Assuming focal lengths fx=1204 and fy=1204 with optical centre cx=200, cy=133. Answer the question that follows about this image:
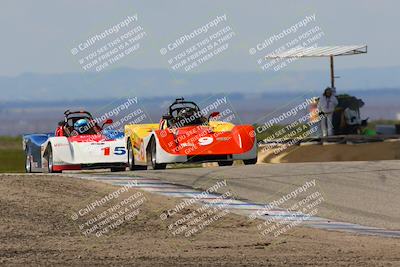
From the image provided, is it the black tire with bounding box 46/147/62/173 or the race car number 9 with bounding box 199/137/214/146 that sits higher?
the race car number 9 with bounding box 199/137/214/146

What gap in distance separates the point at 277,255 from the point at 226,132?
35.9 feet

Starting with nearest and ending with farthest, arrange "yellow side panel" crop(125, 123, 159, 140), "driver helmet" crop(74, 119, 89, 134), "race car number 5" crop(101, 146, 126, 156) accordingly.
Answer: "yellow side panel" crop(125, 123, 159, 140), "race car number 5" crop(101, 146, 126, 156), "driver helmet" crop(74, 119, 89, 134)

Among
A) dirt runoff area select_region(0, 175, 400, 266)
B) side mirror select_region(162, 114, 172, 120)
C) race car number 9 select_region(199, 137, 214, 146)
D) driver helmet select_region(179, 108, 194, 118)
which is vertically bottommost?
dirt runoff area select_region(0, 175, 400, 266)

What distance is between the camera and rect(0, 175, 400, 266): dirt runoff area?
13.4 m

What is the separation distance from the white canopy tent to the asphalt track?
864 centimetres

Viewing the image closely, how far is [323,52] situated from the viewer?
3188 cm

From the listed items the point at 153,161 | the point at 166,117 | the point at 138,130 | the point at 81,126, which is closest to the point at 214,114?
the point at 166,117

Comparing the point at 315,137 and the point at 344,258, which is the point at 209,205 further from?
the point at 315,137

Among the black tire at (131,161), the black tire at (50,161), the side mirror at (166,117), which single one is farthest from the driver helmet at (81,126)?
the side mirror at (166,117)

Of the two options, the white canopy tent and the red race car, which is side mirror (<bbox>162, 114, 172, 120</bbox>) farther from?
the white canopy tent

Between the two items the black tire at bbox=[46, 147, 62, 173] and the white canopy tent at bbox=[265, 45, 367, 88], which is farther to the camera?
the white canopy tent at bbox=[265, 45, 367, 88]

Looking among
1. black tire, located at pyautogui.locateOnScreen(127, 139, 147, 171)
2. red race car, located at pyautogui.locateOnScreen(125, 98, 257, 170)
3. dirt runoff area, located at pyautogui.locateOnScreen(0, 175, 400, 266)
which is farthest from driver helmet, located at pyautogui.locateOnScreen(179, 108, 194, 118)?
dirt runoff area, located at pyautogui.locateOnScreen(0, 175, 400, 266)

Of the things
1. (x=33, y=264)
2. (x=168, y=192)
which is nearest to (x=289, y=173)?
(x=168, y=192)

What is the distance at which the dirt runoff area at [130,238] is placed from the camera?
13.4 m
